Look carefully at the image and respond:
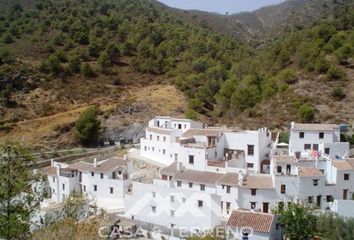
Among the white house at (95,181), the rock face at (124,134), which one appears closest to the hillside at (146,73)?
the rock face at (124,134)

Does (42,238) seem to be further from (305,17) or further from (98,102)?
(305,17)

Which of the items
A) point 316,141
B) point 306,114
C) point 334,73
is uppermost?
point 334,73

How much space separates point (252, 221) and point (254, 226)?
1.37 feet

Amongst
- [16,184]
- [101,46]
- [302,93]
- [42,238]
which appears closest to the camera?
[42,238]

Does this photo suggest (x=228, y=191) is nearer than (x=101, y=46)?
Yes

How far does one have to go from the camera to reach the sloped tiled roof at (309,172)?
89.6 ft

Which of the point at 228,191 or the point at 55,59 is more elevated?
the point at 55,59

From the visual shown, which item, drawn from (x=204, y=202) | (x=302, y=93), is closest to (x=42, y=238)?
(x=204, y=202)

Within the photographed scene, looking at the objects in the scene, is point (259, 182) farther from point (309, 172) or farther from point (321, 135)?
point (321, 135)

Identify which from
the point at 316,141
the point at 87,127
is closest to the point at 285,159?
the point at 316,141

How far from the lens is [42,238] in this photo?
1231cm

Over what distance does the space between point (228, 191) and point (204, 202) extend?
206 centimetres

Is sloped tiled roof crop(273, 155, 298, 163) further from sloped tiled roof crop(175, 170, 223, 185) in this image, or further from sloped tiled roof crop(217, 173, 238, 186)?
sloped tiled roof crop(175, 170, 223, 185)

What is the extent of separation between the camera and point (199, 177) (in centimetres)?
3011
